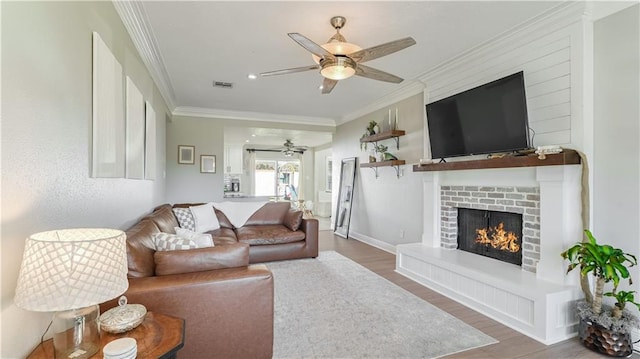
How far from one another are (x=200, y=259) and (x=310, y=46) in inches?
65.5

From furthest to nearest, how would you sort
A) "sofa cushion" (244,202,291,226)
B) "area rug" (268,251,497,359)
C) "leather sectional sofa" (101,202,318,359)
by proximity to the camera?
"sofa cushion" (244,202,291,226), "area rug" (268,251,497,359), "leather sectional sofa" (101,202,318,359)

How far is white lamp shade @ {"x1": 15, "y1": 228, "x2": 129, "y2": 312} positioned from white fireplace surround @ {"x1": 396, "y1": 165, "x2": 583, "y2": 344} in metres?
2.81

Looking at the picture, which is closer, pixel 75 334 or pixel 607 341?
pixel 75 334

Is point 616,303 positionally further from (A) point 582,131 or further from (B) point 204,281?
(B) point 204,281

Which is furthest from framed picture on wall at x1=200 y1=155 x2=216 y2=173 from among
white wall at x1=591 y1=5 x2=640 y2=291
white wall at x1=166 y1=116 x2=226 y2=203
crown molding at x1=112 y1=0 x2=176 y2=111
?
white wall at x1=591 y1=5 x2=640 y2=291

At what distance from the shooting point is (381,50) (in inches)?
91.5

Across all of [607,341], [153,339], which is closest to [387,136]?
[607,341]

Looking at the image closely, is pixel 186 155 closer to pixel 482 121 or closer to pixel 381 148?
pixel 381 148

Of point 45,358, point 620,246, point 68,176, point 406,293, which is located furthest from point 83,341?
point 620,246

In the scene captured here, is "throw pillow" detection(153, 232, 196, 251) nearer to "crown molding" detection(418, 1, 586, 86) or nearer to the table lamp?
the table lamp

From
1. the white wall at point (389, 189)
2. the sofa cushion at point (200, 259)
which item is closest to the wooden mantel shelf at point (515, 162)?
the white wall at point (389, 189)

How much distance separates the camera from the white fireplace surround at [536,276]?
2.34 metres

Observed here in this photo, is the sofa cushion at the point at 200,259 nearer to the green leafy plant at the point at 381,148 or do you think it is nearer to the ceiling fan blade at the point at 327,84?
the ceiling fan blade at the point at 327,84

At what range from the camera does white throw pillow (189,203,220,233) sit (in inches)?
175
